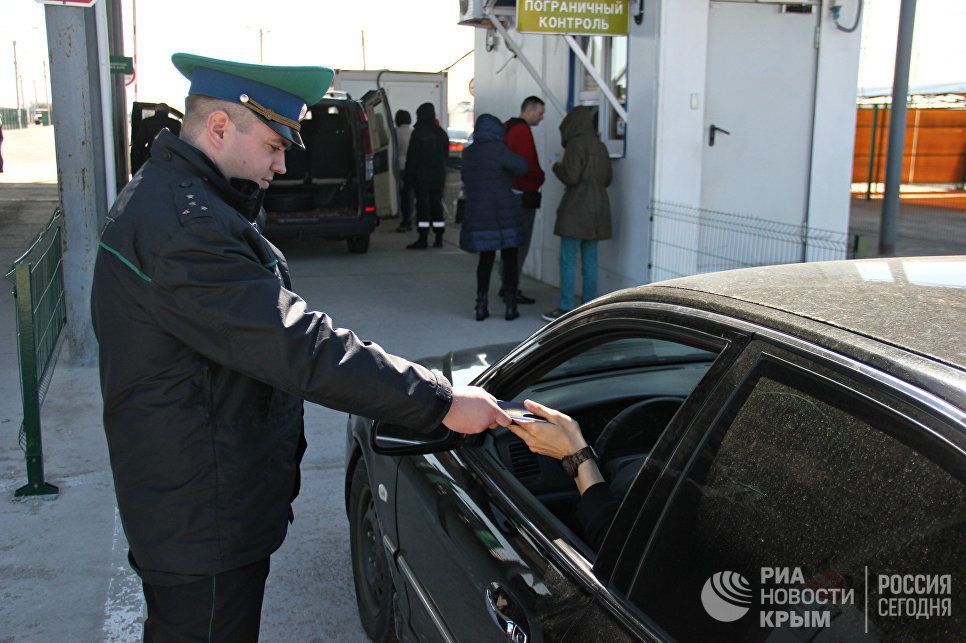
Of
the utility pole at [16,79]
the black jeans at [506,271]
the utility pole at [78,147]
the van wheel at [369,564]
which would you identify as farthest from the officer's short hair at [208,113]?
the utility pole at [16,79]

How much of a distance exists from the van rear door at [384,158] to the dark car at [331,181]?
472mm

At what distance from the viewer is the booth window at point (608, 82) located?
8.55 m

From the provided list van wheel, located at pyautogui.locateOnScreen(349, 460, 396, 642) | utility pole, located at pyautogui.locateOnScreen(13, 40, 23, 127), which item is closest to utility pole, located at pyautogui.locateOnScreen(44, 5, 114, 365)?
van wheel, located at pyautogui.locateOnScreen(349, 460, 396, 642)

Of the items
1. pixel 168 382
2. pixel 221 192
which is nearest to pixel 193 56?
pixel 221 192

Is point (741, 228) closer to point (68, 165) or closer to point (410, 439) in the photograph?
point (68, 165)

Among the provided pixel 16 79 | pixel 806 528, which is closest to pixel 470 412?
pixel 806 528

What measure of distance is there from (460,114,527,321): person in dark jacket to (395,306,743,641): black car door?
491cm

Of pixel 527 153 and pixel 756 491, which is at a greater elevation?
pixel 527 153

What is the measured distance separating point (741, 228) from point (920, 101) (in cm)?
1936

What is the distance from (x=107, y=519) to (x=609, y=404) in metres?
2.65

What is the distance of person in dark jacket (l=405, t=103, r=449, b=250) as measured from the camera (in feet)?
40.9

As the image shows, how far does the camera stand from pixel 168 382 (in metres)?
2.06

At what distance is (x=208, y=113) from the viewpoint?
216 centimetres

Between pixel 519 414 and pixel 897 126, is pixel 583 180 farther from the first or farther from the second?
pixel 519 414
